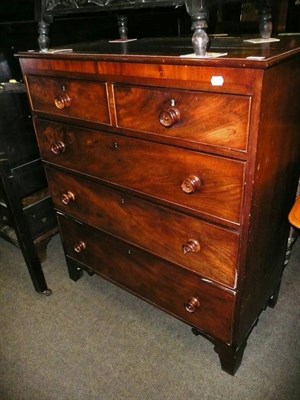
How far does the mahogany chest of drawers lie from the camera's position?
842 millimetres

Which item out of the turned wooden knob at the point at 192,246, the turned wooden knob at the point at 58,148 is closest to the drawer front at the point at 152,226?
the turned wooden knob at the point at 192,246

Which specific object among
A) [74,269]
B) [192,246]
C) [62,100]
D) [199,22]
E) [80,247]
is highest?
[199,22]

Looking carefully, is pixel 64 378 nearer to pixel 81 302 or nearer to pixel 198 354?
pixel 81 302

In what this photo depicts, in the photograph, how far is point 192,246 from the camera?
3.63 feet

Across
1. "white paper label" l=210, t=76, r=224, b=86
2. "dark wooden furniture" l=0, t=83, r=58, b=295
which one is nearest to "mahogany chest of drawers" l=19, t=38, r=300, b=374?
"white paper label" l=210, t=76, r=224, b=86

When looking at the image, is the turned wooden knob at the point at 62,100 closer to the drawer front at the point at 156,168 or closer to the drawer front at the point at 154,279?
the drawer front at the point at 156,168

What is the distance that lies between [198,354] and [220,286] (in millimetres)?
496

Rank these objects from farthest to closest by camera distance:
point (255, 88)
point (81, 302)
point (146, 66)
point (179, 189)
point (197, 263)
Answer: point (81, 302)
point (197, 263)
point (179, 189)
point (146, 66)
point (255, 88)

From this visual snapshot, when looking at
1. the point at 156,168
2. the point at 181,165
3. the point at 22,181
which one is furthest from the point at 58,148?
the point at 181,165

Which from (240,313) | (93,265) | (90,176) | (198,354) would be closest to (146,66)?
(90,176)

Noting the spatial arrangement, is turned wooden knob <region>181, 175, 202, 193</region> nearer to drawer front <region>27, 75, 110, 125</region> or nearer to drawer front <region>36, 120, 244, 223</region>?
drawer front <region>36, 120, 244, 223</region>

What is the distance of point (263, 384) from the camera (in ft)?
4.25

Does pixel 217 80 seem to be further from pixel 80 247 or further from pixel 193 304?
pixel 80 247

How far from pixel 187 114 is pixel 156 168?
23cm
